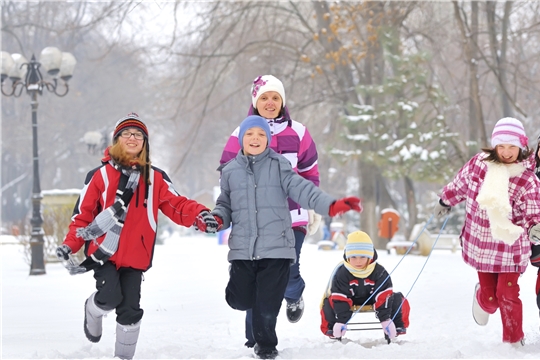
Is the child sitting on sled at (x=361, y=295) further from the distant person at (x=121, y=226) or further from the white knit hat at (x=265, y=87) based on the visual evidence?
the distant person at (x=121, y=226)

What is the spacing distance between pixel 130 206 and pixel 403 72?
1670cm

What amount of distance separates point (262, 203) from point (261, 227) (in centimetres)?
16

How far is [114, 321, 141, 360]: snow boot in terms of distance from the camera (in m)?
5.45

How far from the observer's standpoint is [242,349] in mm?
6023

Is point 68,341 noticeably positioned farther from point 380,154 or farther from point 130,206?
point 380,154

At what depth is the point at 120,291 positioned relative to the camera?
17.9ft

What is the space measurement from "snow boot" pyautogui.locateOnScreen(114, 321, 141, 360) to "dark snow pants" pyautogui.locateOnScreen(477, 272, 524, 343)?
2524 mm

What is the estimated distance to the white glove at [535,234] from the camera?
5.88m

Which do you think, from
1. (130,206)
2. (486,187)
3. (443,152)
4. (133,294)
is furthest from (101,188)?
(443,152)

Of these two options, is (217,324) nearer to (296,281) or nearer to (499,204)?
(296,281)

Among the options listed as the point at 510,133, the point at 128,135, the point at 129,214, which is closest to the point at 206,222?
the point at 129,214

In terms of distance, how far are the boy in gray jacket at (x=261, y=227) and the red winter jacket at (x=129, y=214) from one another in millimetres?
262

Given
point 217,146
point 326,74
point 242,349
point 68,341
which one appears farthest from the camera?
point 217,146

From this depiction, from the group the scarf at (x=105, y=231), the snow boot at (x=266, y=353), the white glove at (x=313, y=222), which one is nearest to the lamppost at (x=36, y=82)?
the white glove at (x=313, y=222)
